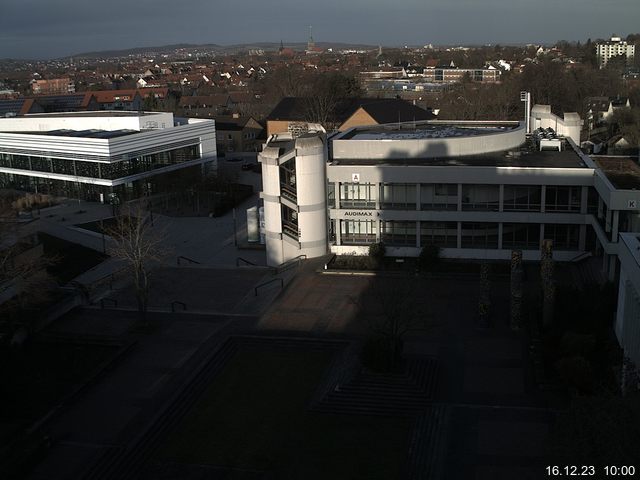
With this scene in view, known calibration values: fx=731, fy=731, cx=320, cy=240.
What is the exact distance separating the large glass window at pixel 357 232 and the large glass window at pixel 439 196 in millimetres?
2993

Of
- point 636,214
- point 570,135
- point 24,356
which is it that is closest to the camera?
point 24,356

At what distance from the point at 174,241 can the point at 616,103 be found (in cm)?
6699

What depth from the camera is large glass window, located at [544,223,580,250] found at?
3534 centimetres

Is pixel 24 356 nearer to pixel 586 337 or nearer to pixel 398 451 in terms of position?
pixel 398 451

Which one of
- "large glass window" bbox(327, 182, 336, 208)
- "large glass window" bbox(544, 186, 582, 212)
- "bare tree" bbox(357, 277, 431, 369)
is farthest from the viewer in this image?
"large glass window" bbox(327, 182, 336, 208)

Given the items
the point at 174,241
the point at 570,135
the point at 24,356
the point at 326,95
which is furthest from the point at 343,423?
the point at 326,95

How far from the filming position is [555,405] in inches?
853

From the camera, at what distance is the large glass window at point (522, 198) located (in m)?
35.4

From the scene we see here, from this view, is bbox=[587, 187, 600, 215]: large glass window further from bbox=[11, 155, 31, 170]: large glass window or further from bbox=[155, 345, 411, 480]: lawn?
bbox=[11, 155, 31, 170]: large glass window

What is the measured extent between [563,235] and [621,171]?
410cm

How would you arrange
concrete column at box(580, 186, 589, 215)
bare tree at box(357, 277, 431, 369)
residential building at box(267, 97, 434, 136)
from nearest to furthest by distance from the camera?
bare tree at box(357, 277, 431, 369), concrete column at box(580, 186, 589, 215), residential building at box(267, 97, 434, 136)

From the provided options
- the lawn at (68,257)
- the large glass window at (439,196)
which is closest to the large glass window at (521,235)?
the large glass window at (439,196)

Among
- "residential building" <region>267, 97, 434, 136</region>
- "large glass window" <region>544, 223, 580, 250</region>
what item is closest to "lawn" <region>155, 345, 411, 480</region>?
"large glass window" <region>544, 223, 580, 250</region>

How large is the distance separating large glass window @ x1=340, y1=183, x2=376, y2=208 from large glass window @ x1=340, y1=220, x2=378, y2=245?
88 cm
